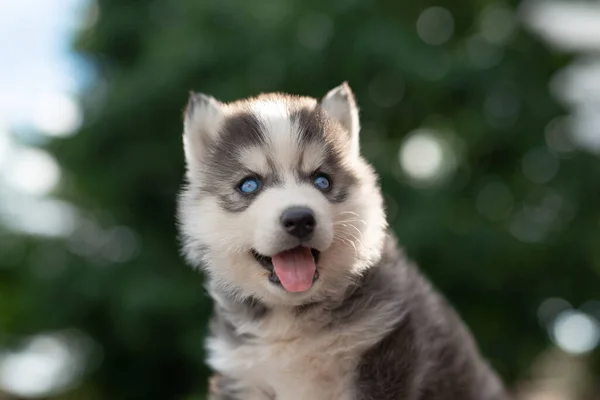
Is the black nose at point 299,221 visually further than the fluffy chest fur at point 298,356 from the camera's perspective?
No

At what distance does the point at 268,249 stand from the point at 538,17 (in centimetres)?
590

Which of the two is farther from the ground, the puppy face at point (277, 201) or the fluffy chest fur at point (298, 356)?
the puppy face at point (277, 201)

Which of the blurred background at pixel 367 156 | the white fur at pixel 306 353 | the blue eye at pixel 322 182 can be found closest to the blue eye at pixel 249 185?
the blue eye at pixel 322 182

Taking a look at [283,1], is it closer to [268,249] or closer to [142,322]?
[142,322]

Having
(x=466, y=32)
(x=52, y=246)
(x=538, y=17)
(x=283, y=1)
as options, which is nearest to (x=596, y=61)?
(x=538, y=17)

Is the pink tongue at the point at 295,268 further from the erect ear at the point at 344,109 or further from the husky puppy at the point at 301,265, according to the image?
the erect ear at the point at 344,109

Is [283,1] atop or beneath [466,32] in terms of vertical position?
atop

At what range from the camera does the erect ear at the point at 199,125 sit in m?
3.03

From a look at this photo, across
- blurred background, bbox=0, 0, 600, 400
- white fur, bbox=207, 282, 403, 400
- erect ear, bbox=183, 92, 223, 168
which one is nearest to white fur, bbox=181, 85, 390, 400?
white fur, bbox=207, 282, 403, 400

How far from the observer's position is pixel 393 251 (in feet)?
10.4

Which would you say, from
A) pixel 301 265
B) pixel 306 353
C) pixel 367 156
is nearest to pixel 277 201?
pixel 301 265

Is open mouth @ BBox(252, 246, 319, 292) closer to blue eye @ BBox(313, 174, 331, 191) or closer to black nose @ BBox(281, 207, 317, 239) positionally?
black nose @ BBox(281, 207, 317, 239)

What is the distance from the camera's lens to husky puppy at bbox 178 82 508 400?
2686 millimetres

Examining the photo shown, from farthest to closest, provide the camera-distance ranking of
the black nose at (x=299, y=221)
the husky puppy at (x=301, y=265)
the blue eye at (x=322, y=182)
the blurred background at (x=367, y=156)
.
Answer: the blurred background at (x=367, y=156) → the blue eye at (x=322, y=182) → the husky puppy at (x=301, y=265) → the black nose at (x=299, y=221)
